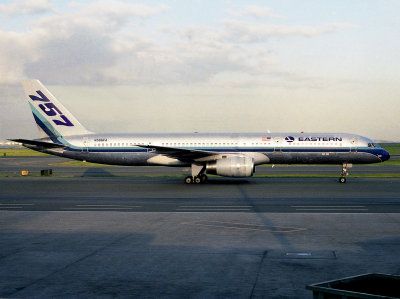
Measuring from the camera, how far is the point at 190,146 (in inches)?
1674

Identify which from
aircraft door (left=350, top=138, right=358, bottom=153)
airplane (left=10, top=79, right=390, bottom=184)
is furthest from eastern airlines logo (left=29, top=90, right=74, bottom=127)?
aircraft door (left=350, top=138, right=358, bottom=153)

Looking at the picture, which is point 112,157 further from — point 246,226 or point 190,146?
point 246,226

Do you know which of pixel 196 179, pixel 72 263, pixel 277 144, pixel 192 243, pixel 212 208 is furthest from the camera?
pixel 277 144

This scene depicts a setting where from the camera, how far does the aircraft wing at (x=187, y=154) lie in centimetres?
3759

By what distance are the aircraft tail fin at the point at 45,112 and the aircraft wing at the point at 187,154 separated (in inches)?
429

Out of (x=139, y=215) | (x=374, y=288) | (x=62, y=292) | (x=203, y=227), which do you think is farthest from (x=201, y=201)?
(x=374, y=288)

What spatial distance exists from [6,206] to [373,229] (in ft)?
64.3

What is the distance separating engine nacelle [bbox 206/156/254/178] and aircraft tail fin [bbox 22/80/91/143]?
53.9 feet

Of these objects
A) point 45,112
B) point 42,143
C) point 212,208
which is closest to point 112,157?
point 42,143

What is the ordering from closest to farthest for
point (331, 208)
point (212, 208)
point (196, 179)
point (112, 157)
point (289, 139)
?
point (331, 208) < point (212, 208) < point (196, 179) < point (289, 139) < point (112, 157)

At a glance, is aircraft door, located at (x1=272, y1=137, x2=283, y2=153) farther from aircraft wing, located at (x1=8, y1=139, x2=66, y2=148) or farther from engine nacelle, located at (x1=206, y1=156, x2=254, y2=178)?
aircraft wing, located at (x1=8, y1=139, x2=66, y2=148)

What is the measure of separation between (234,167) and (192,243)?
836 inches

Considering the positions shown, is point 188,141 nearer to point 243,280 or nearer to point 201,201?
point 201,201

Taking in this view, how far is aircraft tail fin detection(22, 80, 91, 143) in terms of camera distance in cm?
4328
